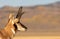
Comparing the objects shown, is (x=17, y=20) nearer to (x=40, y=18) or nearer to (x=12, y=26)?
(x=12, y=26)

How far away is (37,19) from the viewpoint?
5406 cm

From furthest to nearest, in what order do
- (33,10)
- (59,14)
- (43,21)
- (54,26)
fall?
(33,10)
(59,14)
(43,21)
(54,26)

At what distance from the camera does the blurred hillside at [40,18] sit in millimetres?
46544

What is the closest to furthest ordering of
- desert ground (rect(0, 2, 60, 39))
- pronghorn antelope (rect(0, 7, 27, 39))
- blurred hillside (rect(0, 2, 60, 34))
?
pronghorn antelope (rect(0, 7, 27, 39)), desert ground (rect(0, 2, 60, 39)), blurred hillside (rect(0, 2, 60, 34))

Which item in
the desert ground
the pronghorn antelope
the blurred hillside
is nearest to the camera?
the pronghorn antelope

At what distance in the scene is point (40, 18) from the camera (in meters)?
53.7

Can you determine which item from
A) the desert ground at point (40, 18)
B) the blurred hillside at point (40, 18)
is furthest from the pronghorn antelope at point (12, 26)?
the blurred hillside at point (40, 18)

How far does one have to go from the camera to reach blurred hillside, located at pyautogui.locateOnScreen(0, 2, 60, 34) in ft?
153

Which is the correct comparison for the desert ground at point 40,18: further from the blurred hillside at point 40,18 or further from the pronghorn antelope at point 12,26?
the pronghorn antelope at point 12,26

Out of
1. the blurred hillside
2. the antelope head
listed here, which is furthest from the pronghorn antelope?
the blurred hillside

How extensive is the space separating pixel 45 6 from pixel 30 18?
465 inches

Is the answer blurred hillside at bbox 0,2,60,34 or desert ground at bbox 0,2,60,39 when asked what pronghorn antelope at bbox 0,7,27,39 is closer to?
desert ground at bbox 0,2,60,39

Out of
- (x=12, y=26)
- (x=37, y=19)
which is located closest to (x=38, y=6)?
(x=37, y=19)

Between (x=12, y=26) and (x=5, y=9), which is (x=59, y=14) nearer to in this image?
(x=5, y=9)
